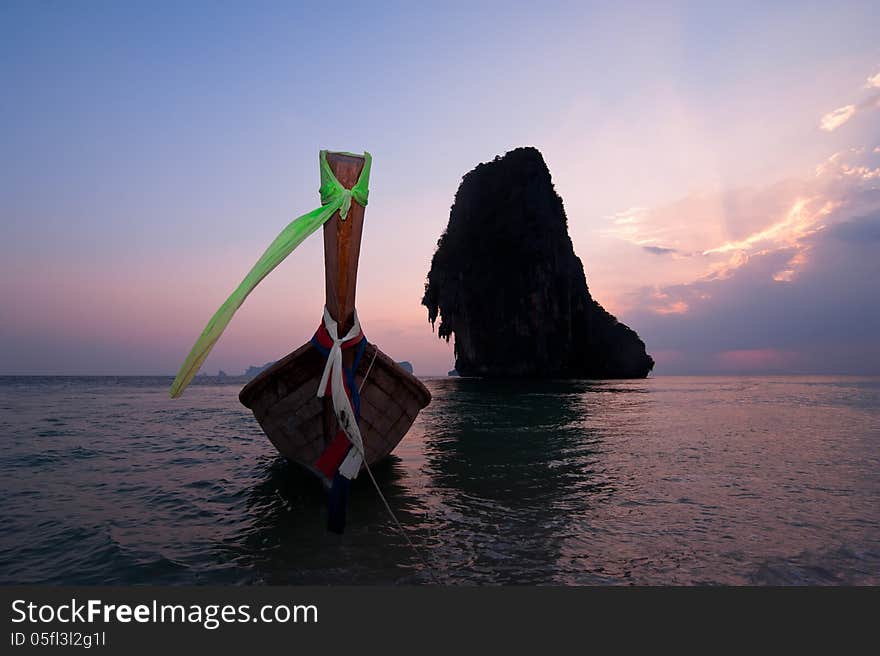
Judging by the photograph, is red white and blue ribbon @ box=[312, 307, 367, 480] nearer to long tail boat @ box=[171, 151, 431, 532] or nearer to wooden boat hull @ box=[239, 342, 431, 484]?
long tail boat @ box=[171, 151, 431, 532]

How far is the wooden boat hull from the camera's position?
5.43 m

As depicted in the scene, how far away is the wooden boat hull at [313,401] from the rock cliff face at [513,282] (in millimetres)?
54544

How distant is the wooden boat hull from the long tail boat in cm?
1

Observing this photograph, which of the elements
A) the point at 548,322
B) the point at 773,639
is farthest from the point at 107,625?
the point at 548,322

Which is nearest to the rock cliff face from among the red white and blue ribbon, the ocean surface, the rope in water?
the ocean surface

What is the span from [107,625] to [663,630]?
143 inches

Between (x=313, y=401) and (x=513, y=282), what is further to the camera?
(x=513, y=282)

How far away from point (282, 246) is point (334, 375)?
53.9 inches

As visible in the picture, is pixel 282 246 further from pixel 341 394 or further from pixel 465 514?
pixel 465 514

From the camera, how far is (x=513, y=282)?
6034 centimetres

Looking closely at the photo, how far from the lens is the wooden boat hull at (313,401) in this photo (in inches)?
214

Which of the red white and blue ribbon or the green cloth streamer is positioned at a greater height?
the green cloth streamer

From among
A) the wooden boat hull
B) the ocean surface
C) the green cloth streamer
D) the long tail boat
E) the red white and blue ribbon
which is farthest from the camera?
the wooden boat hull

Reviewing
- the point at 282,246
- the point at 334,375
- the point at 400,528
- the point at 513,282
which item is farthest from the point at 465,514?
the point at 513,282
